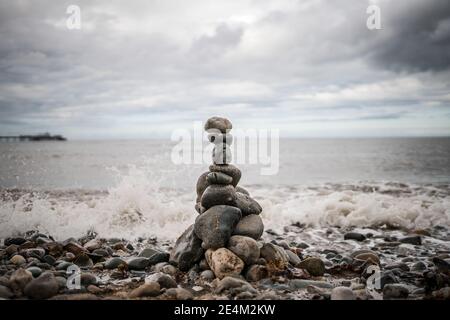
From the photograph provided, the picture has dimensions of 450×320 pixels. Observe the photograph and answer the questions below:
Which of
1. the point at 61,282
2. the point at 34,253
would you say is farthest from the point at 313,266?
the point at 34,253

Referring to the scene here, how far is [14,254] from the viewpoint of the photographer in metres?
7.50

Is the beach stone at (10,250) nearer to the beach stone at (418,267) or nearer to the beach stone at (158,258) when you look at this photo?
the beach stone at (158,258)

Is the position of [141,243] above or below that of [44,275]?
below

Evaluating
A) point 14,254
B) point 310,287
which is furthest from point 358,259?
point 14,254

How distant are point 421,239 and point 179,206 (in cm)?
832

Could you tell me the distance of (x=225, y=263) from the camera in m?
6.16

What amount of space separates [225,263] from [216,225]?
778 millimetres

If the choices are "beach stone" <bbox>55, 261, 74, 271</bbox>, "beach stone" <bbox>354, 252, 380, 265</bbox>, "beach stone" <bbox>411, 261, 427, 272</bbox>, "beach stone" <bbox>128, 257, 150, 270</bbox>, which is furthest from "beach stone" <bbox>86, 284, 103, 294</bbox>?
"beach stone" <bbox>411, 261, 427, 272</bbox>

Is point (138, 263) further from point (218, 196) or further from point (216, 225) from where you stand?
point (218, 196)

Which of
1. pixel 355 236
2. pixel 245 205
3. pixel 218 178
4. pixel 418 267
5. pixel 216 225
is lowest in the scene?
pixel 355 236

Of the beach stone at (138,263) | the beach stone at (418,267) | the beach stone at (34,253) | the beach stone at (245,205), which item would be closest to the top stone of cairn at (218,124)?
the beach stone at (245,205)
